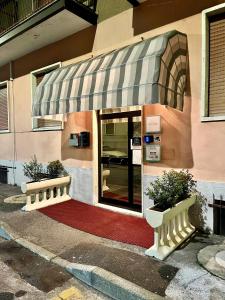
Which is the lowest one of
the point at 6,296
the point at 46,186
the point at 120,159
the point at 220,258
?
the point at 6,296

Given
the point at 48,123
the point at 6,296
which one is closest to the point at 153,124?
the point at 6,296

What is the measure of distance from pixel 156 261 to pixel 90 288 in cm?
110

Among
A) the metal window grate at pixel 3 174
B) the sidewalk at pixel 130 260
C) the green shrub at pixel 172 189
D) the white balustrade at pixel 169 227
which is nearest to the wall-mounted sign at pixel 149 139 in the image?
the green shrub at pixel 172 189

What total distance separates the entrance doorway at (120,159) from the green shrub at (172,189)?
1346 millimetres

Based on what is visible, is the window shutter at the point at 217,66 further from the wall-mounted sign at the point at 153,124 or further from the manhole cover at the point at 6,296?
the manhole cover at the point at 6,296

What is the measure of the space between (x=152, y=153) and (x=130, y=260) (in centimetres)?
252

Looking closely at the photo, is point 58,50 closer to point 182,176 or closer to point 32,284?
point 182,176

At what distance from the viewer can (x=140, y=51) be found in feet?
16.8

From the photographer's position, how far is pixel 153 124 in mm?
5855

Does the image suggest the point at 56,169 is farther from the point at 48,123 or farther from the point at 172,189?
the point at 172,189

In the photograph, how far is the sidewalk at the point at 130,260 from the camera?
331 centimetres

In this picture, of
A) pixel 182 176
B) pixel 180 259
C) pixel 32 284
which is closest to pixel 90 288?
pixel 32 284

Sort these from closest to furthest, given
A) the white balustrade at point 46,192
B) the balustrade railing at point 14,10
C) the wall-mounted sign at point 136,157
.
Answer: the wall-mounted sign at point 136,157, the white balustrade at point 46,192, the balustrade railing at point 14,10

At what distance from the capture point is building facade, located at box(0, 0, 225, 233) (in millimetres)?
5074
